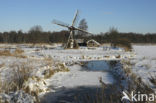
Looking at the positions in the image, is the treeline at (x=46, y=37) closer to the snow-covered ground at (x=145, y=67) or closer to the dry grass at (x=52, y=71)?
the snow-covered ground at (x=145, y=67)

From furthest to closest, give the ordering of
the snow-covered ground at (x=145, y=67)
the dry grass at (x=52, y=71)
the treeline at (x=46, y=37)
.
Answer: the treeline at (x=46, y=37) < the dry grass at (x=52, y=71) < the snow-covered ground at (x=145, y=67)

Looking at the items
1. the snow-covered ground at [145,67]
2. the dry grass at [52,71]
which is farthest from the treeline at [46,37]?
the dry grass at [52,71]

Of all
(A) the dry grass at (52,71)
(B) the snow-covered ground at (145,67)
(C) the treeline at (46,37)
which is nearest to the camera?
(B) the snow-covered ground at (145,67)

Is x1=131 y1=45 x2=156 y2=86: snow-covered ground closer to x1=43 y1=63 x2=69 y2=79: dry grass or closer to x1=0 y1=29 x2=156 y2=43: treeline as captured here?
x1=43 y1=63 x2=69 y2=79: dry grass

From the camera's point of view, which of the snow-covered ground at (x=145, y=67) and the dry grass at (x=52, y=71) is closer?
the snow-covered ground at (x=145, y=67)

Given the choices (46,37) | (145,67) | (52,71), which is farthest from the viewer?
(46,37)

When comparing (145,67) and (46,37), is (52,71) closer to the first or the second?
(145,67)

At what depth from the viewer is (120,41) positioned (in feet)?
101

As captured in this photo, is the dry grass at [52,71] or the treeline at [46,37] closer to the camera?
the dry grass at [52,71]

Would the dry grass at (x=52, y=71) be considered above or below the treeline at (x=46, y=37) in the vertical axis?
below

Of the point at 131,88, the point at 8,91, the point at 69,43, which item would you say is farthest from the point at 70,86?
the point at 69,43

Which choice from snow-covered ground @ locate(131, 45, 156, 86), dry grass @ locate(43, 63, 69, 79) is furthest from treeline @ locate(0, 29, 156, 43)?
dry grass @ locate(43, 63, 69, 79)

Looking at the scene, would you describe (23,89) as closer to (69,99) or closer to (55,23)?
(69,99)

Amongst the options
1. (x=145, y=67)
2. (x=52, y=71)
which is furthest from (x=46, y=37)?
(x=145, y=67)
